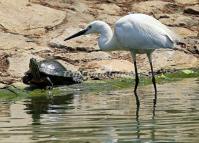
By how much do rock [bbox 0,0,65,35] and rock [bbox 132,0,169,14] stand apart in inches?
104

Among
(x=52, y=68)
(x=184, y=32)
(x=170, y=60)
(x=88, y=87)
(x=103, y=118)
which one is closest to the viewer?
(x=103, y=118)

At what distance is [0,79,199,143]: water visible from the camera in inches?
356

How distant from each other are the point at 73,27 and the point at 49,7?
1.49 m

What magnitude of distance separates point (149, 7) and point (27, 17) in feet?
14.2

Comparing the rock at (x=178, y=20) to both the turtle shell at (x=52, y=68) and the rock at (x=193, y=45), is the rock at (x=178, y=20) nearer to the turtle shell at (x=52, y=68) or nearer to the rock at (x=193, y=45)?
the rock at (x=193, y=45)

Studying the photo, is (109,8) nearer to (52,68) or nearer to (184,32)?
(184,32)

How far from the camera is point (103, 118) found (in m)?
11.0

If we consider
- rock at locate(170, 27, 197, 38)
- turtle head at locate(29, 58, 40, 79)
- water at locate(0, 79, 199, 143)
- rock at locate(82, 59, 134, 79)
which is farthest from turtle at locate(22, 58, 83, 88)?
rock at locate(170, 27, 197, 38)

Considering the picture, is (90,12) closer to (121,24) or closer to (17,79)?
(17,79)

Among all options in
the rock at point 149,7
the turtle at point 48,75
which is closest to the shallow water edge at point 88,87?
the turtle at point 48,75

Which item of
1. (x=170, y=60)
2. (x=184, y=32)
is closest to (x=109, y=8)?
(x=184, y=32)

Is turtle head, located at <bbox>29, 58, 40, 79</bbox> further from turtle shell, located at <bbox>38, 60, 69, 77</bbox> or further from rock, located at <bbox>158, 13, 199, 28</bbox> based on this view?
rock, located at <bbox>158, 13, 199, 28</bbox>

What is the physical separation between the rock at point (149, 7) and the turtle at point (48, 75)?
22.7ft

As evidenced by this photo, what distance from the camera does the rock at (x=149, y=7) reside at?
23.8 metres
